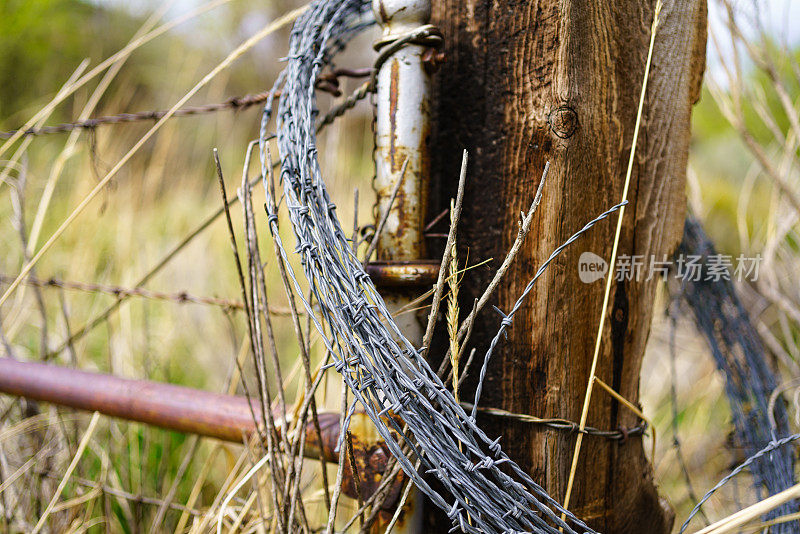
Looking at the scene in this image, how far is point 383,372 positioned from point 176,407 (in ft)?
1.80

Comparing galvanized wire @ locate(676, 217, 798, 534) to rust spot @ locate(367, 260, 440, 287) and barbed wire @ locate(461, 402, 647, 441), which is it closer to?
barbed wire @ locate(461, 402, 647, 441)

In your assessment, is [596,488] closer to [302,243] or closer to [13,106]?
[302,243]

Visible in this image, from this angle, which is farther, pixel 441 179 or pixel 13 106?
pixel 13 106

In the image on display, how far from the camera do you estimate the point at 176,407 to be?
99cm

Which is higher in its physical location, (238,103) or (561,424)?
(238,103)

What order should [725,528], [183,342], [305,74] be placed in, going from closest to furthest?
[725,528] < [305,74] < [183,342]

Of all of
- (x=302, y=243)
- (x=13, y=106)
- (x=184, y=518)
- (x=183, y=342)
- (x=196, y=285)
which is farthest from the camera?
(x=13, y=106)

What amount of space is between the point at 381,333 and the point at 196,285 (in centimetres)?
243

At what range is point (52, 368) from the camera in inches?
44.9

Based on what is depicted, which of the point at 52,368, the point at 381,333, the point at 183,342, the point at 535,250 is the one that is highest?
the point at 535,250

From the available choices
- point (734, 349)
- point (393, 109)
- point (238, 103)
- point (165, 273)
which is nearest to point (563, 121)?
point (393, 109)

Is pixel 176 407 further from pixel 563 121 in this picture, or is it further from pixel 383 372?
pixel 563 121

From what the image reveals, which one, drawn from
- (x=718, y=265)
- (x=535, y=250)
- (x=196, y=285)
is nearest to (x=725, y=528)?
(x=535, y=250)

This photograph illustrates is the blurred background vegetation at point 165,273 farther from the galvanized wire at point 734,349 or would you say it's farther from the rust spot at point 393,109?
the rust spot at point 393,109
